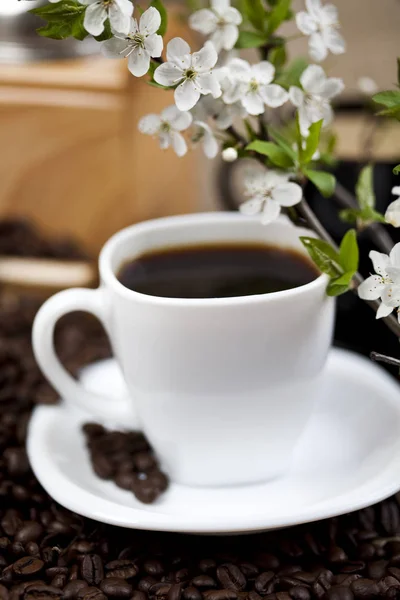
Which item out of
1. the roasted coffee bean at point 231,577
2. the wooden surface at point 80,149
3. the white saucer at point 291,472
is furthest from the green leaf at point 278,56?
the wooden surface at point 80,149

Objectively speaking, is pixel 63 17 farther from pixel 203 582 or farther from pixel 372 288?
pixel 203 582

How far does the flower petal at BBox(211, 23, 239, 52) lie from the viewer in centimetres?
71

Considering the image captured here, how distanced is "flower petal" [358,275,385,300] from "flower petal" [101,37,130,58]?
0.88 ft

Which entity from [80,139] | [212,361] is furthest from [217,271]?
[80,139]

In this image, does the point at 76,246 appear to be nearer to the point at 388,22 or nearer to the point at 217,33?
the point at 217,33

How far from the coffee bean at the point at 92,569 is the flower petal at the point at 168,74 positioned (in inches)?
16.6

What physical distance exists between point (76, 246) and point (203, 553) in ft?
2.80

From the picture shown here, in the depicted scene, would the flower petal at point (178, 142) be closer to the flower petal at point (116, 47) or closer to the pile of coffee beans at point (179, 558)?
the flower petal at point (116, 47)

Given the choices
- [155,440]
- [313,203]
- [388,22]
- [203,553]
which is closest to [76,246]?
[313,203]

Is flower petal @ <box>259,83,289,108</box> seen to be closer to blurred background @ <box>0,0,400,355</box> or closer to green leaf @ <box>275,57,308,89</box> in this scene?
green leaf @ <box>275,57,308,89</box>

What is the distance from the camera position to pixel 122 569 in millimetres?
708

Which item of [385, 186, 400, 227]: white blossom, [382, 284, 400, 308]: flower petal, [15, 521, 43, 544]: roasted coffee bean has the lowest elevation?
[15, 521, 43, 544]: roasted coffee bean

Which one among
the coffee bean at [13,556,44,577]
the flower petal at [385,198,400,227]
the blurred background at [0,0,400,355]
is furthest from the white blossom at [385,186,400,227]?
the blurred background at [0,0,400,355]

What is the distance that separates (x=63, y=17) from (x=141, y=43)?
0.22ft
